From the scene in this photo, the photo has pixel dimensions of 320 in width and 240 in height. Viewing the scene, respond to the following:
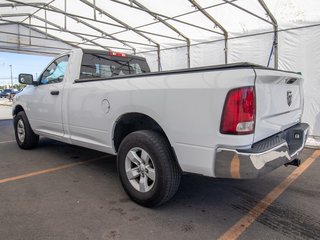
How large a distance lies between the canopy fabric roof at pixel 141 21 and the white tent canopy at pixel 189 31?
0.08 feet

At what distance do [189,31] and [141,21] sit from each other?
1.95m

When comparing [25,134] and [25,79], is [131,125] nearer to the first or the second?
[25,79]

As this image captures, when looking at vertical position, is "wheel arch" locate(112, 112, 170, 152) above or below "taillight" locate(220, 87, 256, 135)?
below

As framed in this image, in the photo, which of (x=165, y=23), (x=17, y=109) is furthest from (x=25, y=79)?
(x=165, y=23)

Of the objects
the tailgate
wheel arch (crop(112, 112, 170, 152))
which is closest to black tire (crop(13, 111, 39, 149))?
wheel arch (crop(112, 112, 170, 152))

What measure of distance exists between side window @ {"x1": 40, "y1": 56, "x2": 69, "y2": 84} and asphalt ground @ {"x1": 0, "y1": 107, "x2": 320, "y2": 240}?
146 centimetres

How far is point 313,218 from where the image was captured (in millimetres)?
2955

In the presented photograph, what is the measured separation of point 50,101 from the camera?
4.74 m

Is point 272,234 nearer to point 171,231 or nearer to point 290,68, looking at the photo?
point 171,231

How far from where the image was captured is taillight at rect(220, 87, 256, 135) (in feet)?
7.86

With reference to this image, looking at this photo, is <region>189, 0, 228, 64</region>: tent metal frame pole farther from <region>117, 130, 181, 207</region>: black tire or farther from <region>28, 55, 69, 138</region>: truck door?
<region>117, 130, 181, 207</region>: black tire

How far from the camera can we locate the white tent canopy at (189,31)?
7734 millimetres

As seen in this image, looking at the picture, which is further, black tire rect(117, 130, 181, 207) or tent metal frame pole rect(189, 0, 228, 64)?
tent metal frame pole rect(189, 0, 228, 64)

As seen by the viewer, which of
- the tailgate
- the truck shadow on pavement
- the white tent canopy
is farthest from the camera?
the white tent canopy
